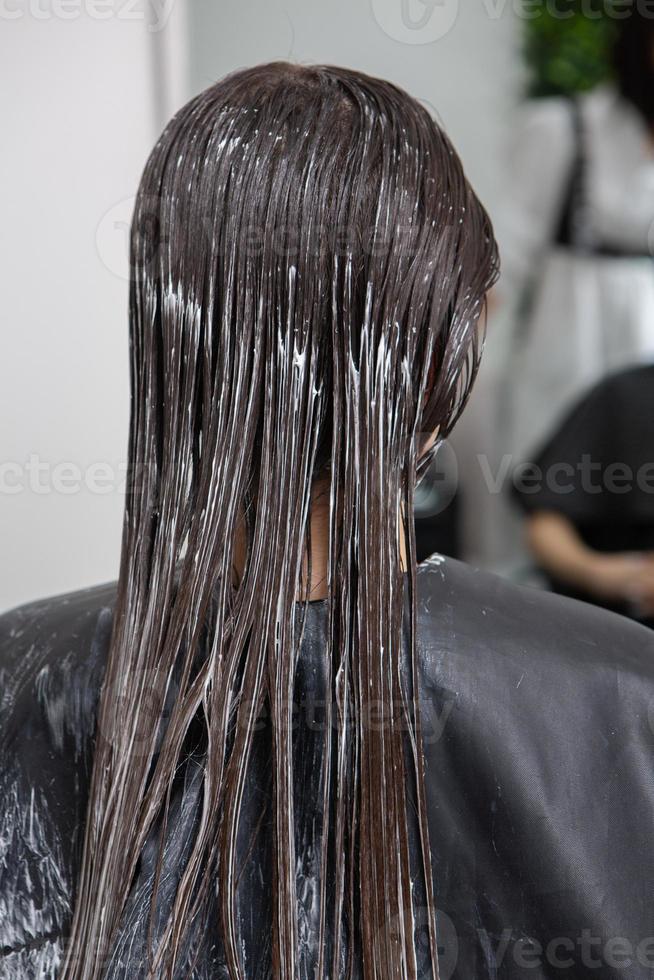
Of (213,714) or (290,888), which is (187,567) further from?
(290,888)

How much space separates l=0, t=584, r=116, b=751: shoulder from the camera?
2.17 ft

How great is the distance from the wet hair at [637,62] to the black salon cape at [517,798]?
4.95 feet

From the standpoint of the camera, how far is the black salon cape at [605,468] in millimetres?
1585

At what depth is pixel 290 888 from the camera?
559 mm

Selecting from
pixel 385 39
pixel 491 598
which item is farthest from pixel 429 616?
pixel 385 39

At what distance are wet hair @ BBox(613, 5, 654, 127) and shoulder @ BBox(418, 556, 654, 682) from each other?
150 centimetres

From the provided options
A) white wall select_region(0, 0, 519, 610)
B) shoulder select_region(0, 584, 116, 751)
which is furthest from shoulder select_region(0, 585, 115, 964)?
white wall select_region(0, 0, 519, 610)

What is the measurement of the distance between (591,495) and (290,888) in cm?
118

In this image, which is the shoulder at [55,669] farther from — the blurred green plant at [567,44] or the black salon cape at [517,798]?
the blurred green plant at [567,44]

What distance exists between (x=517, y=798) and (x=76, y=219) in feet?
3.66

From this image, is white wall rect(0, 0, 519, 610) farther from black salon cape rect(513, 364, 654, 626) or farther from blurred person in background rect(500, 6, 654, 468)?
black salon cape rect(513, 364, 654, 626)

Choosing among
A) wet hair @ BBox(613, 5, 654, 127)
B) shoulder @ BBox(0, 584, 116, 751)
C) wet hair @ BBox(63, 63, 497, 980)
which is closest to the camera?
wet hair @ BBox(63, 63, 497, 980)

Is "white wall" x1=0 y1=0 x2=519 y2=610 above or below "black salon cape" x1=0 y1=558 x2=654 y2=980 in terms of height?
above

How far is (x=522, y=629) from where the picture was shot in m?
0.60
